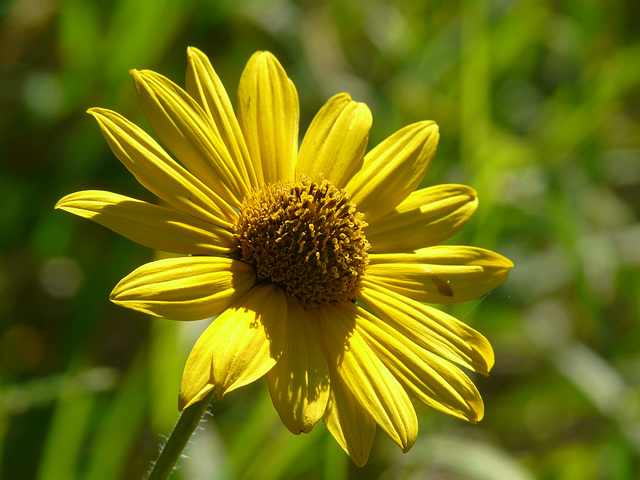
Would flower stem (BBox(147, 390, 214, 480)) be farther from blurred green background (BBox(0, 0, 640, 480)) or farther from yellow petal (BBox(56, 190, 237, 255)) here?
blurred green background (BBox(0, 0, 640, 480))

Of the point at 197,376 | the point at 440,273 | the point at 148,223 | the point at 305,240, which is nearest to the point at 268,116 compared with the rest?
the point at 305,240

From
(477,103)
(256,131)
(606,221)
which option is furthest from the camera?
(606,221)

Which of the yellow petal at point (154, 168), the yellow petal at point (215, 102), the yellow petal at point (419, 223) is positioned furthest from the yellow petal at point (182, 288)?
the yellow petal at point (419, 223)

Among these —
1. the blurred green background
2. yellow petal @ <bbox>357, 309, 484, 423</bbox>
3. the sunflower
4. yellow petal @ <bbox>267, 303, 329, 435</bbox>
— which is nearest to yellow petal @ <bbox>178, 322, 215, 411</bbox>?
the sunflower

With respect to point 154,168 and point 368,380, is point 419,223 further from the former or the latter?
point 154,168

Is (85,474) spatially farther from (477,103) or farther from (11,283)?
(477,103)

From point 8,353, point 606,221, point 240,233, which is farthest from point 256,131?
point 606,221

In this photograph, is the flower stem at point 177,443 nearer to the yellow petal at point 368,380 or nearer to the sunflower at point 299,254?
the sunflower at point 299,254
